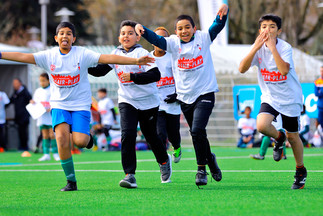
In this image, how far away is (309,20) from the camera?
41562 mm

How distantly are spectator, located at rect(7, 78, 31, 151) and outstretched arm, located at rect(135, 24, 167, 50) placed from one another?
11959mm

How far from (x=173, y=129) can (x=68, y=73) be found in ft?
9.94

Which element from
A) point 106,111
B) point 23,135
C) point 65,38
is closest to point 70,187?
point 65,38

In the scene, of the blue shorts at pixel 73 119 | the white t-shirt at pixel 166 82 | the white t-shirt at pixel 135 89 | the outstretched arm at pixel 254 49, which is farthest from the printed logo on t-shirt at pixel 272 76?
the white t-shirt at pixel 166 82

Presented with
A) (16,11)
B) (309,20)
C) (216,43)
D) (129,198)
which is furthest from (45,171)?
(309,20)

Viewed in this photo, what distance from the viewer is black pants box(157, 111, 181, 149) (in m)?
10.8

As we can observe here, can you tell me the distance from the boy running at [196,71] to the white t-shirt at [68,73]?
0.84 m

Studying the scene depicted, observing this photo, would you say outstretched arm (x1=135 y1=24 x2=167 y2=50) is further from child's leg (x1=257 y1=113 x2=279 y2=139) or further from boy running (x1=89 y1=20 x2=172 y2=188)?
child's leg (x1=257 y1=113 x2=279 y2=139)

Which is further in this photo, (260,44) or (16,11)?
(16,11)

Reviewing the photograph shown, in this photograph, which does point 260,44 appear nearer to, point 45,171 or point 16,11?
point 45,171

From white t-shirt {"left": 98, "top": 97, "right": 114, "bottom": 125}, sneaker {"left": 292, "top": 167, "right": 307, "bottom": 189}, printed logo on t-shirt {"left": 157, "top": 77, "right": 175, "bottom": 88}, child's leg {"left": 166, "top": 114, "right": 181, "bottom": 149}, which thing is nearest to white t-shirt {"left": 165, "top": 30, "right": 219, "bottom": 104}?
sneaker {"left": 292, "top": 167, "right": 307, "bottom": 189}

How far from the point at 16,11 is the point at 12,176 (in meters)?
26.8

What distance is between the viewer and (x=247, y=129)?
19891 millimetres

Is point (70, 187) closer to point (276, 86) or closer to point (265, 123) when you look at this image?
point (265, 123)
